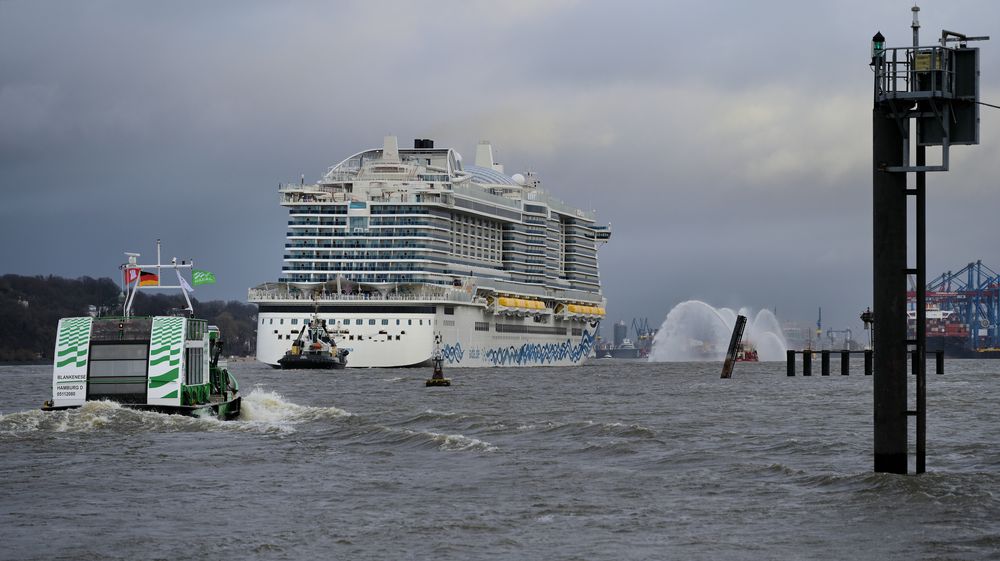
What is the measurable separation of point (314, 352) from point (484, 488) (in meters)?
76.6

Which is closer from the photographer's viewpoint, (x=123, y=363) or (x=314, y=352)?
(x=123, y=363)

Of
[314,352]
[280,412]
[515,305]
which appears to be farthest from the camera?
[515,305]

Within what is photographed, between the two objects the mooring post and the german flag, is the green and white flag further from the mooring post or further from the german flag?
the mooring post

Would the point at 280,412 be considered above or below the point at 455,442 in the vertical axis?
above

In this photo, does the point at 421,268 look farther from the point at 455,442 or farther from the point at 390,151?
the point at 455,442

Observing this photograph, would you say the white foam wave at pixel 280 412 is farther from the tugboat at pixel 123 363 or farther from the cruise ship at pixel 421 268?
the cruise ship at pixel 421 268

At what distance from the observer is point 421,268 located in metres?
114

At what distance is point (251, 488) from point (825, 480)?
1013 cm

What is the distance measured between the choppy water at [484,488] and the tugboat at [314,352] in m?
A: 55.2

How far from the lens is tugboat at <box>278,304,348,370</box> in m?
99.8

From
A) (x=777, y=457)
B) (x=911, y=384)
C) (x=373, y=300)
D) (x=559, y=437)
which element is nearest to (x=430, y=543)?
(x=777, y=457)

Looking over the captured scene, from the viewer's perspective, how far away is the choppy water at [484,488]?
63.4 feet

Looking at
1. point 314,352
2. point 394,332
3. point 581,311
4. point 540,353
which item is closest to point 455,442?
point 314,352

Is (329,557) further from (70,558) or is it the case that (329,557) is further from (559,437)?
(559,437)
